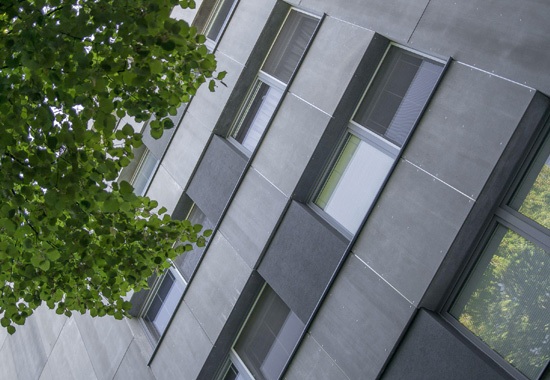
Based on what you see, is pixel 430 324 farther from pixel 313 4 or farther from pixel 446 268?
pixel 313 4

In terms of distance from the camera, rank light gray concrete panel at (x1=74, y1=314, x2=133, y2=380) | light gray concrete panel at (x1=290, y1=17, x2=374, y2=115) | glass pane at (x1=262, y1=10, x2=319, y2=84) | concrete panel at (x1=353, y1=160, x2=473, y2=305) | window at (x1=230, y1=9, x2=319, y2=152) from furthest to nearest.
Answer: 1. light gray concrete panel at (x1=74, y1=314, x2=133, y2=380)
2. window at (x1=230, y1=9, x2=319, y2=152)
3. glass pane at (x1=262, y1=10, x2=319, y2=84)
4. light gray concrete panel at (x1=290, y1=17, x2=374, y2=115)
5. concrete panel at (x1=353, y1=160, x2=473, y2=305)

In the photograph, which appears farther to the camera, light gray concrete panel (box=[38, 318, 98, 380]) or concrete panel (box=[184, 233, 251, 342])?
light gray concrete panel (box=[38, 318, 98, 380])

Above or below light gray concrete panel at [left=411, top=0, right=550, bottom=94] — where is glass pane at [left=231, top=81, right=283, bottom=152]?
below

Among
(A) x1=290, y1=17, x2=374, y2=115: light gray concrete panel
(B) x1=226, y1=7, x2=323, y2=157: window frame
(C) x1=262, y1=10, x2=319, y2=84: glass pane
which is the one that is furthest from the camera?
(C) x1=262, y1=10, x2=319, y2=84: glass pane

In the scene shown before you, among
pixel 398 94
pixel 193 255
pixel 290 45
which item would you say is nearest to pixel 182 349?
pixel 193 255

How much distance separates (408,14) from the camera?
26.9 feet

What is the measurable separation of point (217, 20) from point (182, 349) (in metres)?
6.64

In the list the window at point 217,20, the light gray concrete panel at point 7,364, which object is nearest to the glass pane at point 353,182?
the window at point 217,20

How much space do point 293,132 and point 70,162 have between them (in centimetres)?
495

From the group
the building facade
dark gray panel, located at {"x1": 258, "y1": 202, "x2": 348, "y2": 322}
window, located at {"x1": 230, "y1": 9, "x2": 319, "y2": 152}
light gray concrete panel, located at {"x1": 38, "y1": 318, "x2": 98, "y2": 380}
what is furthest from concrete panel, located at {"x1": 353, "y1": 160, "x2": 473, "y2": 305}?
light gray concrete panel, located at {"x1": 38, "y1": 318, "x2": 98, "y2": 380}

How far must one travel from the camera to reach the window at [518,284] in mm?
6070

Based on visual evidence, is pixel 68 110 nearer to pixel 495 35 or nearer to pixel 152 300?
pixel 495 35

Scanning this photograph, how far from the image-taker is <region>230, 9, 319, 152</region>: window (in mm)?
10883

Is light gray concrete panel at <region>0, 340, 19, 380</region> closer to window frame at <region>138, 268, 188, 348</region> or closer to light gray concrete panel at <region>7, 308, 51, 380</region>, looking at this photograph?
light gray concrete panel at <region>7, 308, 51, 380</region>
